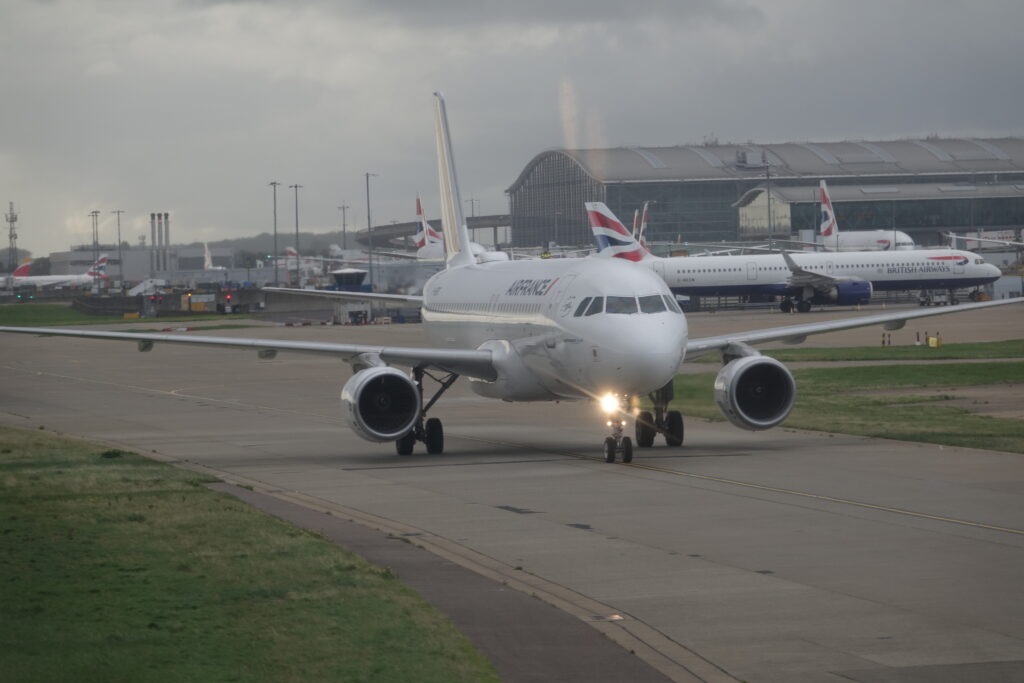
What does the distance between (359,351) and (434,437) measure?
2280 millimetres

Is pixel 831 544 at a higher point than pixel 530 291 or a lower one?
lower

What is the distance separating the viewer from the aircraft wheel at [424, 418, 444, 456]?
28.6 metres

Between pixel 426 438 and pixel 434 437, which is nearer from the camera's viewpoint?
pixel 434 437

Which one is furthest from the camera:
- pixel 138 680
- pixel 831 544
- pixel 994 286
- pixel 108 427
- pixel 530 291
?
pixel 994 286

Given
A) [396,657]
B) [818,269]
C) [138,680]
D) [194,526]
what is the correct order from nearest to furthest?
1. [138,680]
2. [396,657]
3. [194,526]
4. [818,269]

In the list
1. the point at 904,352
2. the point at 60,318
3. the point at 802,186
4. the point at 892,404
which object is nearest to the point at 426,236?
the point at 60,318

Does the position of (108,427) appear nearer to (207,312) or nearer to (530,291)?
(530,291)

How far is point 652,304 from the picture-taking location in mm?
25406

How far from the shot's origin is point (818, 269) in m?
103

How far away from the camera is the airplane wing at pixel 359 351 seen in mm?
28125

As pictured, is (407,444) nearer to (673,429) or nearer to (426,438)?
(426,438)

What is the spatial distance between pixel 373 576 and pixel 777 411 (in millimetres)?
13994

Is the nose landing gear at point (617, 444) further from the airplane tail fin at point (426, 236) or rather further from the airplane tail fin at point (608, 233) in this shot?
the airplane tail fin at point (426, 236)

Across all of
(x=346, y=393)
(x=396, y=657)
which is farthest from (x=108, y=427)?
(x=396, y=657)
